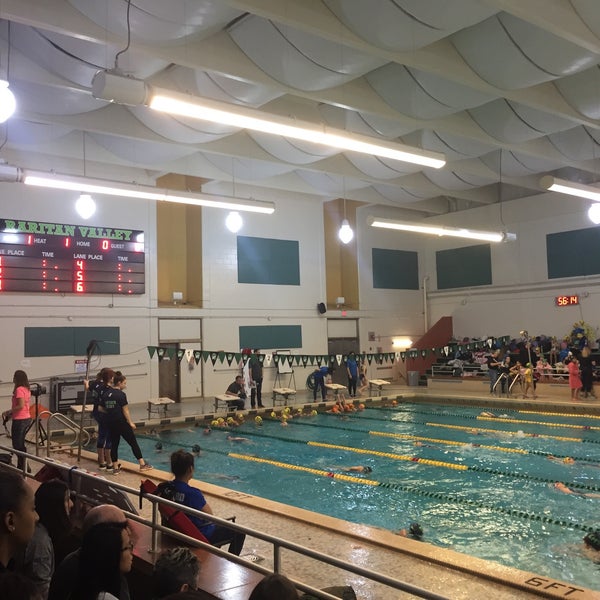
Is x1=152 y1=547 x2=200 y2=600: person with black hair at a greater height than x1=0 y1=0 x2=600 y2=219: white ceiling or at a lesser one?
lesser

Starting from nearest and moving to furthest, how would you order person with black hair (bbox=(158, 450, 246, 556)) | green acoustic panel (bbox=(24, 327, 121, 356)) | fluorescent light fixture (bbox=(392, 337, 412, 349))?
person with black hair (bbox=(158, 450, 246, 556)) → green acoustic panel (bbox=(24, 327, 121, 356)) → fluorescent light fixture (bbox=(392, 337, 412, 349))

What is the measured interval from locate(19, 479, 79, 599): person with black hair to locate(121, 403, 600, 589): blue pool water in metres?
3.79

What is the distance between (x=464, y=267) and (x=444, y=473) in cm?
1347

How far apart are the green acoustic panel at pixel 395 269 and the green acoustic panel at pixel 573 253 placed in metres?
4.95

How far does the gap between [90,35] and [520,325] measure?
1626cm

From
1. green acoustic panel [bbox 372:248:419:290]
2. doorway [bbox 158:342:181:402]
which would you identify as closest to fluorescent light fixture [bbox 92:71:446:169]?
doorway [bbox 158:342:181:402]

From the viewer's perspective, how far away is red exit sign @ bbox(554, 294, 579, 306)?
1780 cm

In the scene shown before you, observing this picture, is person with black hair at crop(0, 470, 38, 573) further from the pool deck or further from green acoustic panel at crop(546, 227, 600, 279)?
green acoustic panel at crop(546, 227, 600, 279)

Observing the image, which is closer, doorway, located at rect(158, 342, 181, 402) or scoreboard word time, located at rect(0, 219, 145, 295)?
scoreboard word time, located at rect(0, 219, 145, 295)

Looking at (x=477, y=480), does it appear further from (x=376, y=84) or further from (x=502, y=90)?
(x=376, y=84)

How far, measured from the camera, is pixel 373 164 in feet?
43.1

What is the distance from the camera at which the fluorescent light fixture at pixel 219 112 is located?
5.43m

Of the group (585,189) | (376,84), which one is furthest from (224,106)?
(585,189)

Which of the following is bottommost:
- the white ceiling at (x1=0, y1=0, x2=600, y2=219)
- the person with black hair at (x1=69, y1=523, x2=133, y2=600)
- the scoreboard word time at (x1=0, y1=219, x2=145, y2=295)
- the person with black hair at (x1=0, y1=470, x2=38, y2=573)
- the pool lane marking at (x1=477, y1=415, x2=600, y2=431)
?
the pool lane marking at (x1=477, y1=415, x2=600, y2=431)
